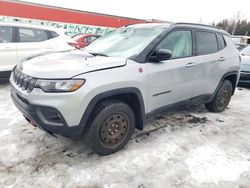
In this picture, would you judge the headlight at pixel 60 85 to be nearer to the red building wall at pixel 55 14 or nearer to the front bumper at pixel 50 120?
the front bumper at pixel 50 120

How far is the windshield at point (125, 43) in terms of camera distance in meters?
3.29

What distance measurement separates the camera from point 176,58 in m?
3.57

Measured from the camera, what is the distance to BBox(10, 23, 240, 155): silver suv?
2.55m

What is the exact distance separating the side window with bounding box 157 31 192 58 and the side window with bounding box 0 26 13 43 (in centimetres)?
437

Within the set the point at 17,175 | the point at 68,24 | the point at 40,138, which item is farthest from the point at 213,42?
the point at 68,24

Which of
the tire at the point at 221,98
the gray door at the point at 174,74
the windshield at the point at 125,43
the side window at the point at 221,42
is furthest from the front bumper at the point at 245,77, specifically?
the windshield at the point at 125,43

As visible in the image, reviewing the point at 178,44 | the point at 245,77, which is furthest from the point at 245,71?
the point at 178,44

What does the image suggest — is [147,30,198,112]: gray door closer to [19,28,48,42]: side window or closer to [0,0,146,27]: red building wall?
[19,28,48,42]: side window

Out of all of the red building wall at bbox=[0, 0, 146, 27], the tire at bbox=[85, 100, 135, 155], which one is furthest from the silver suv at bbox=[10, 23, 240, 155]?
the red building wall at bbox=[0, 0, 146, 27]

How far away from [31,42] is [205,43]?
178 inches

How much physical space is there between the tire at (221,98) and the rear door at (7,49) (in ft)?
16.2

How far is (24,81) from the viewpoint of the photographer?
2.75 meters

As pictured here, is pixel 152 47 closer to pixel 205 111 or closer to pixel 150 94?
pixel 150 94

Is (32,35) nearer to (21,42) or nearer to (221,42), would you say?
(21,42)
